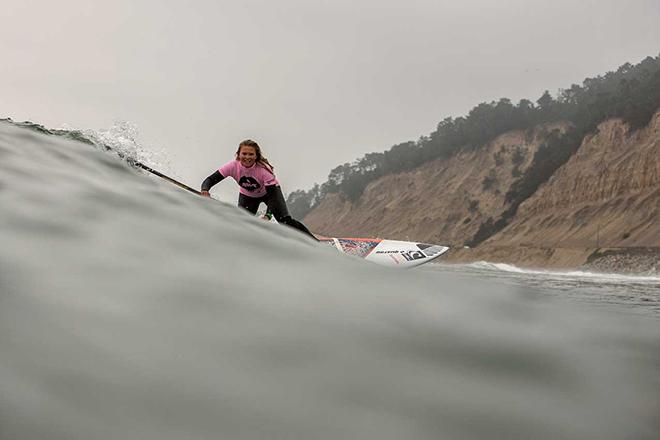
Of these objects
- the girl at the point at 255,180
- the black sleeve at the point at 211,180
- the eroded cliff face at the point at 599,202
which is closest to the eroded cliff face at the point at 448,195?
the eroded cliff face at the point at 599,202

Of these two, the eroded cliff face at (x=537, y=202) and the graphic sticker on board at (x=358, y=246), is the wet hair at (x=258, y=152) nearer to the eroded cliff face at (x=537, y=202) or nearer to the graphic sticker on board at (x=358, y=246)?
the graphic sticker on board at (x=358, y=246)

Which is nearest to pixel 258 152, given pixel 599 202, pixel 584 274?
pixel 584 274

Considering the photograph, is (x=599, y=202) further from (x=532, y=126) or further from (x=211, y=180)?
(x=211, y=180)

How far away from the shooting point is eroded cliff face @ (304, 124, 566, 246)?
69.5m

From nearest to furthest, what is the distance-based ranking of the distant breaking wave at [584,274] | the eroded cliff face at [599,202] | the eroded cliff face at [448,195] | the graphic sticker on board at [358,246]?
the graphic sticker on board at [358,246], the distant breaking wave at [584,274], the eroded cliff face at [599,202], the eroded cliff face at [448,195]

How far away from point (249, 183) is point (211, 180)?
21.3 inches

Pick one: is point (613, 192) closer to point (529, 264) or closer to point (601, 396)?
point (529, 264)

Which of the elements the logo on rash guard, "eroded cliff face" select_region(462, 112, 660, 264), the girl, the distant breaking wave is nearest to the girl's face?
the girl

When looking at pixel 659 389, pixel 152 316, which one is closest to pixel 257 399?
pixel 152 316

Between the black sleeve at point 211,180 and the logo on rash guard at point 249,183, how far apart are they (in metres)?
0.27

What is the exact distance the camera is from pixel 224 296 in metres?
1.70

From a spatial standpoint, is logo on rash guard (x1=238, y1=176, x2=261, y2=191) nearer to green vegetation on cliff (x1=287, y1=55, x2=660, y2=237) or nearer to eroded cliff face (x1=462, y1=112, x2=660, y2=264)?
eroded cliff face (x1=462, y1=112, x2=660, y2=264)

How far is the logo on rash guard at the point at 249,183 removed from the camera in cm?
770

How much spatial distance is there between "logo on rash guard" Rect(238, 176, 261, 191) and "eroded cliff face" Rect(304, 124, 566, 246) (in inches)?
2376
